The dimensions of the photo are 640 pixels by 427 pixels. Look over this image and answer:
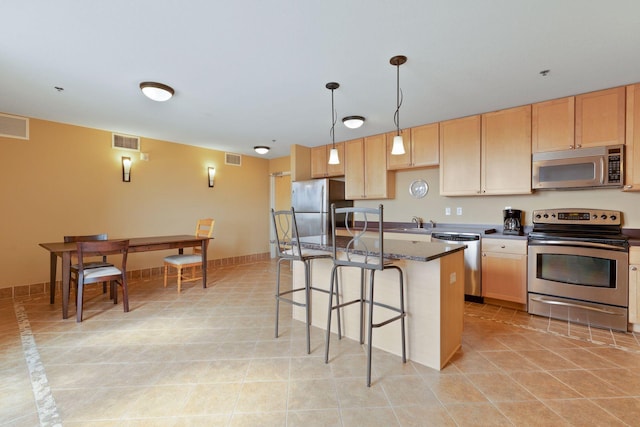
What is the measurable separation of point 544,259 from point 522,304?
577 mm

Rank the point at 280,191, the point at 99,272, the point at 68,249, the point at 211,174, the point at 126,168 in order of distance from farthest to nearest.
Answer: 1. the point at 280,191
2. the point at 211,174
3. the point at 126,168
4. the point at 99,272
5. the point at 68,249

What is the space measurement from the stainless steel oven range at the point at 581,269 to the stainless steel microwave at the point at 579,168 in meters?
0.36

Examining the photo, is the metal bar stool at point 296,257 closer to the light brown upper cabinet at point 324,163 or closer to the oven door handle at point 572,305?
the oven door handle at point 572,305

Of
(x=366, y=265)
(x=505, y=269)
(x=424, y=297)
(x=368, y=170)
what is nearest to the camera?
(x=366, y=265)

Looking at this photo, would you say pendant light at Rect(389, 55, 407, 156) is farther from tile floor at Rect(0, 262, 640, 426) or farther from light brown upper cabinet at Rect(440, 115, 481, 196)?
tile floor at Rect(0, 262, 640, 426)

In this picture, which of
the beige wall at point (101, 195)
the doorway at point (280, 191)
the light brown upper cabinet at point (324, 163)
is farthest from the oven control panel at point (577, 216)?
the beige wall at point (101, 195)

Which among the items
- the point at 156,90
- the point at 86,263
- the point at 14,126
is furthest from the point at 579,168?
the point at 14,126

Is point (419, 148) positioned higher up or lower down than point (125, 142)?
lower down

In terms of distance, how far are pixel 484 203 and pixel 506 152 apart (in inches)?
29.1

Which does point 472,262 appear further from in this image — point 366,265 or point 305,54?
point 305,54

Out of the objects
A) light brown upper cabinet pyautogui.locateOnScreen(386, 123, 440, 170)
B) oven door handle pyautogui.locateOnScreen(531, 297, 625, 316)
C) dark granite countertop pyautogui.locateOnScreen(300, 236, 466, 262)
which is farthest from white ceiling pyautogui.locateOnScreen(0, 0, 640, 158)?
oven door handle pyautogui.locateOnScreen(531, 297, 625, 316)

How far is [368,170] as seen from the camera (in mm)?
4773

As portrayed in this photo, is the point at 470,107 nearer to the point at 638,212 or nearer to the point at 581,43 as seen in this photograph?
the point at 581,43

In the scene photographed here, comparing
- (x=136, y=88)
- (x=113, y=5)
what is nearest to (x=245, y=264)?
(x=136, y=88)
